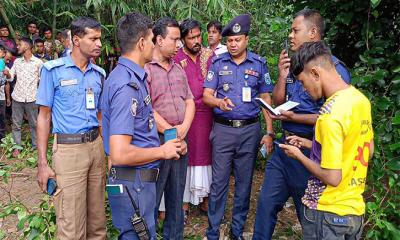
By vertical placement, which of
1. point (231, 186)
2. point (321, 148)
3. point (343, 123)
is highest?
point (343, 123)

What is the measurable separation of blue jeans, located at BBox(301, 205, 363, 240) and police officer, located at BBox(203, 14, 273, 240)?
1283 mm

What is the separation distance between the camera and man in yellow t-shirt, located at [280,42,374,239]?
195 cm

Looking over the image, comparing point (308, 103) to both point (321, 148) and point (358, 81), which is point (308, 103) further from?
point (321, 148)

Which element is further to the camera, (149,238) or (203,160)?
(203,160)

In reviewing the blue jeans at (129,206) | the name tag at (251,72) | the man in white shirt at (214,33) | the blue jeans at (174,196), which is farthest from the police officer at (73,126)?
the man in white shirt at (214,33)

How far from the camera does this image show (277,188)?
3.03m

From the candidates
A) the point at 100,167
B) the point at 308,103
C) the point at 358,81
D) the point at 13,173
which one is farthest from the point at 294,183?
the point at 13,173

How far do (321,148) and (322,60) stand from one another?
1.54 feet

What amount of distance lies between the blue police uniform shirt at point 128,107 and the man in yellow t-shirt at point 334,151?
88 centimetres

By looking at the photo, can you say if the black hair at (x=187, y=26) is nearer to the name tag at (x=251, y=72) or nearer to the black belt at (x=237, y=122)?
the name tag at (x=251, y=72)

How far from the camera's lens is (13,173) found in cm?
531

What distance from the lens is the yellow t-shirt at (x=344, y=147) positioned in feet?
6.35

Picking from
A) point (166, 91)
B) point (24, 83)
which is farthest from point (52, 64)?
point (24, 83)

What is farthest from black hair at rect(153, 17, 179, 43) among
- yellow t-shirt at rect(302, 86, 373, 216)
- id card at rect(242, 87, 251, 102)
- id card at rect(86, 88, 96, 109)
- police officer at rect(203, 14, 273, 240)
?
yellow t-shirt at rect(302, 86, 373, 216)
